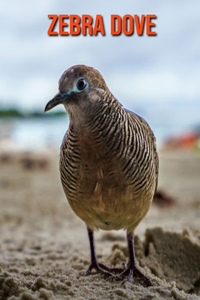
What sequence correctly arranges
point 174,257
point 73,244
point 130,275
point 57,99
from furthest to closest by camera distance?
point 73,244 → point 174,257 → point 130,275 → point 57,99

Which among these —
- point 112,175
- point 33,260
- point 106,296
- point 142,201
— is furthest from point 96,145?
point 33,260

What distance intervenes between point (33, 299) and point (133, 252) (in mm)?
1107

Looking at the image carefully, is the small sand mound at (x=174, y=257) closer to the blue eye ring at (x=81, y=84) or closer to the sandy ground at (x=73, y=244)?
the sandy ground at (x=73, y=244)

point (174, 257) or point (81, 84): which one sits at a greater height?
point (81, 84)

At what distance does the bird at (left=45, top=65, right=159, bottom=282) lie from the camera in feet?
7.49

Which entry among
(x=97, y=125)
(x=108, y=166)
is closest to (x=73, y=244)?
(x=108, y=166)

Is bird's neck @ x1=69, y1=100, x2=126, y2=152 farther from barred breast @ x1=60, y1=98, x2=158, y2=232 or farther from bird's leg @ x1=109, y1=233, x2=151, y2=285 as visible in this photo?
bird's leg @ x1=109, y1=233, x2=151, y2=285

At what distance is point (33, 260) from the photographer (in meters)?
3.49

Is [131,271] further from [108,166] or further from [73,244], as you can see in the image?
[73,244]

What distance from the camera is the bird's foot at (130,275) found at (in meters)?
2.80

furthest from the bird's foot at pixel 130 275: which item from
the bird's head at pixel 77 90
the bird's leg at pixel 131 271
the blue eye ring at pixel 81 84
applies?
the blue eye ring at pixel 81 84

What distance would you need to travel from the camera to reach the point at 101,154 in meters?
2.41

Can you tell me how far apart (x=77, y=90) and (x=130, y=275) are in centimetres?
133

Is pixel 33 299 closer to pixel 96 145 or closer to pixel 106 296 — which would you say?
pixel 106 296
